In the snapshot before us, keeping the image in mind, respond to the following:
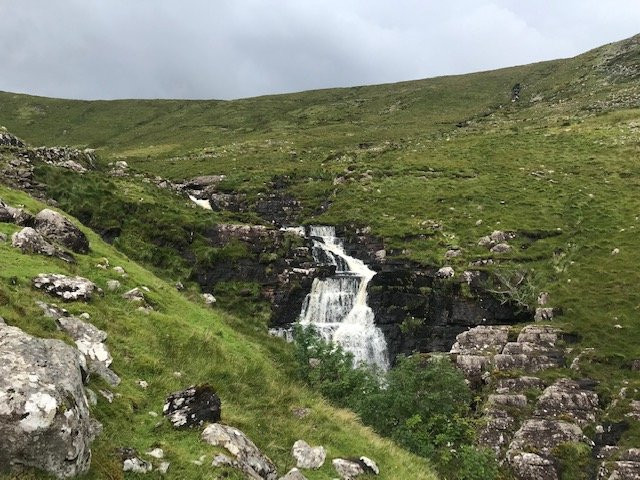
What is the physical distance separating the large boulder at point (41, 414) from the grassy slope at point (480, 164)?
27219 millimetres

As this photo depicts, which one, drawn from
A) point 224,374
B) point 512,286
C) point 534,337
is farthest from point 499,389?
point 224,374

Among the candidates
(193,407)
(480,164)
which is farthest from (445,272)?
(480,164)

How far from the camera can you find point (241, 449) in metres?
12.5

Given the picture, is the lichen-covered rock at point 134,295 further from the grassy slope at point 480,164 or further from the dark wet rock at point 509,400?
the grassy slope at point 480,164

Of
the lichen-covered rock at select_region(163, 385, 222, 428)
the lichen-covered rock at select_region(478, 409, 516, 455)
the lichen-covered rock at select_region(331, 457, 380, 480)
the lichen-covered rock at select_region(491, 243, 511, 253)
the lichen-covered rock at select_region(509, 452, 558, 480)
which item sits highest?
the lichen-covered rock at select_region(491, 243, 511, 253)

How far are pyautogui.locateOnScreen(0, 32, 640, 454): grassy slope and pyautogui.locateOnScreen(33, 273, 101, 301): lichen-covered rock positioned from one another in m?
27.3

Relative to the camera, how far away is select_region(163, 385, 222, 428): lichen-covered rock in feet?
42.4

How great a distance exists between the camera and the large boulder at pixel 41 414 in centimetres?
845

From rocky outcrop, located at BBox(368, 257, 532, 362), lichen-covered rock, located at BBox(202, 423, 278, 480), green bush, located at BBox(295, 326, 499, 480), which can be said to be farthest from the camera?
rocky outcrop, located at BBox(368, 257, 532, 362)

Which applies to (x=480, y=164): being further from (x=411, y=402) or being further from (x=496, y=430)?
(x=411, y=402)

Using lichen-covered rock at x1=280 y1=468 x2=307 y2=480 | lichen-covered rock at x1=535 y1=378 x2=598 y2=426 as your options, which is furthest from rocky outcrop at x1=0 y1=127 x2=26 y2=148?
lichen-covered rock at x1=535 y1=378 x2=598 y2=426

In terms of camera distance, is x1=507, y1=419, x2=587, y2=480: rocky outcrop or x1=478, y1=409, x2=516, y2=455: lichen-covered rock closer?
x1=507, y1=419, x2=587, y2=480: rocky outcrop

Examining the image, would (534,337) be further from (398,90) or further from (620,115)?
(398,90)

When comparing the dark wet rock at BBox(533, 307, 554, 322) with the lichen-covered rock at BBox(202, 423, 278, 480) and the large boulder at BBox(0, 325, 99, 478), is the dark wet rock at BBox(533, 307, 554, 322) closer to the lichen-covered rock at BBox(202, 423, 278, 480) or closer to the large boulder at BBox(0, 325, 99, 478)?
the lichen-covered rock at BBox(202, 423, 278, 480)
